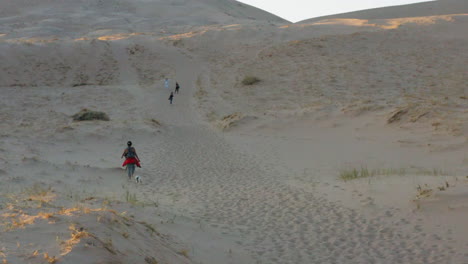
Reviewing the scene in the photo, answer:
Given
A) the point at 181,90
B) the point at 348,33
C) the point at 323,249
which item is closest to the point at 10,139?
the point at 323,249

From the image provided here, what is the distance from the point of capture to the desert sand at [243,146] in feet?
24.0

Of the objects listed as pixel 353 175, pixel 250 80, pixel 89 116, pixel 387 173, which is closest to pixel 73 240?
pixel 353 175

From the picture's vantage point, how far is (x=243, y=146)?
19297mm

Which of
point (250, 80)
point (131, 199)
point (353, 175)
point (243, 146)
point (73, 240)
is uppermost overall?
point (250, 80)

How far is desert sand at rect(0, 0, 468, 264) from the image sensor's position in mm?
7320

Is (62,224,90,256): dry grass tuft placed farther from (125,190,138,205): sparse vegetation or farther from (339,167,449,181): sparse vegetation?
(339,167,449,181): sparse vegetation

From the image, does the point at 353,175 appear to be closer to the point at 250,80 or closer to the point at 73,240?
the point at 73,240

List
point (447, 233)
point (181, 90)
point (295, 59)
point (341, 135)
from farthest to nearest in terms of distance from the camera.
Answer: point (295, 59) < point (181, 90) < point (341, 135) < point (447, 233)

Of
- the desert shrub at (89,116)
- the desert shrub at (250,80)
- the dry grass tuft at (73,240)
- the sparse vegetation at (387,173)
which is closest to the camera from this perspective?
the dry grass tuft at (73,240)

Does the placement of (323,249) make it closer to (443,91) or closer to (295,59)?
(443,91)

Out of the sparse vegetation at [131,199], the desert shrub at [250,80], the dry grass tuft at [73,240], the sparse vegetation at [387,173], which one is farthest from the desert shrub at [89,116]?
the dry grass tuft at [73,240]

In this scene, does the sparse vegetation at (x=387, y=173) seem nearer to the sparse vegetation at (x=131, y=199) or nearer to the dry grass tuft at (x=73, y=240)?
the sparse vegetation at (x=131, y=199)

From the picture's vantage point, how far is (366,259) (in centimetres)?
726

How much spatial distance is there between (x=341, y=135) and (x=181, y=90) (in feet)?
57.0
